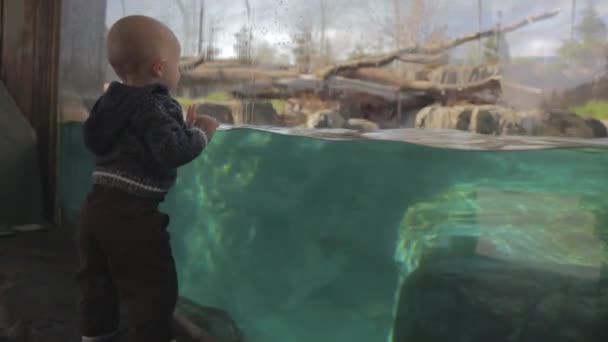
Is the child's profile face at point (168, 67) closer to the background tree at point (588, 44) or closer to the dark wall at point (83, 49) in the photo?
the background tree at point (588, 44)

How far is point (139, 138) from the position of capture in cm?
197

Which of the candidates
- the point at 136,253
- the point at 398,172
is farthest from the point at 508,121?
the point at 136,253

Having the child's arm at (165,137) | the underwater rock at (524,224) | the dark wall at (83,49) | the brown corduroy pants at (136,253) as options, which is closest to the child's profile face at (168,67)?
the child's arm at (165,137)

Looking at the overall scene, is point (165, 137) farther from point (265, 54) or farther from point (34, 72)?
point (34, 72)

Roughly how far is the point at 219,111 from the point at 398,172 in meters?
1.25

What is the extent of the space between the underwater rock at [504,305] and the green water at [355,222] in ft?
0.14

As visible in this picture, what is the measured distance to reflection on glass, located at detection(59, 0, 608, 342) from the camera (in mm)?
1791

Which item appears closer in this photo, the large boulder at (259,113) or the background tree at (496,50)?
the background tree at (496,50)

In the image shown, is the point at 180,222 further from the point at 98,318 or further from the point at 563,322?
the point at 563,322

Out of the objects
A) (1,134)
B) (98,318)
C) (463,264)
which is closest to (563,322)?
(463,264)

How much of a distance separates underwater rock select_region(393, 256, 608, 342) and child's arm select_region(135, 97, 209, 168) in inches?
39.9

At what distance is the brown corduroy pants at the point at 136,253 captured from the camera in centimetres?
201

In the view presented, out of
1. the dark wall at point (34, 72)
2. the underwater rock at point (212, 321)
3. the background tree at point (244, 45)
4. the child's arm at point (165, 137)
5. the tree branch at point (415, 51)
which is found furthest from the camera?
the dark wall at point (34, 72)

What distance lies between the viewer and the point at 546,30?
1.94 metres
